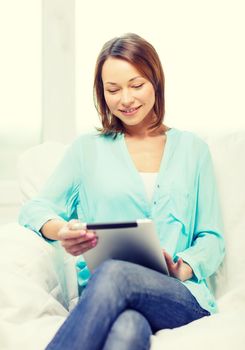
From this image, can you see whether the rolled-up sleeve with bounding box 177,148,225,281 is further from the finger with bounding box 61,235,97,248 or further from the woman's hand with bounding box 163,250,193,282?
the finger with bounding box 61,235,97,248

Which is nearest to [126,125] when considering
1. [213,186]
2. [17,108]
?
[213,186]

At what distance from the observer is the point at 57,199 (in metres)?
1.28

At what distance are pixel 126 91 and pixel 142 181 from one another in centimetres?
24

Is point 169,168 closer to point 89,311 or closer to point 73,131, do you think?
point 89,311

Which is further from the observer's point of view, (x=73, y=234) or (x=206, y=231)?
(x=206, y=231)

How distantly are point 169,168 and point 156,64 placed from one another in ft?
0.92

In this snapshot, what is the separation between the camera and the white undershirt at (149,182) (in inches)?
49.1

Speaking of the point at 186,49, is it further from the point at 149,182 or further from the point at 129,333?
the point at 129,333

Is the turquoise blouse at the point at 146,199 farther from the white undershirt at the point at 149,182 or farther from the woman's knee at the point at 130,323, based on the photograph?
the woman's knee at the point at 130,323

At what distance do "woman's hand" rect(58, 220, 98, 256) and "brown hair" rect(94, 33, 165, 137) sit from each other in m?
0.46

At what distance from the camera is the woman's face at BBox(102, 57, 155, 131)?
1265 millimetres

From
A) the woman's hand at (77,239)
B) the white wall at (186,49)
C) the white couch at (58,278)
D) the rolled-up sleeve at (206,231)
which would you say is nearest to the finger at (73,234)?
the woman's hand at (77,239)

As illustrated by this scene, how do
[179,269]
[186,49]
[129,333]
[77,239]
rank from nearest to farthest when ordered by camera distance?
1. [129,333]
2. [77,239]
3. [179,269]
4. [186,49]

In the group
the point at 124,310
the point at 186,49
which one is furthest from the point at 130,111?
the point at 186,49
